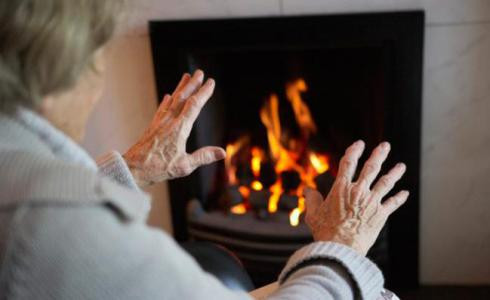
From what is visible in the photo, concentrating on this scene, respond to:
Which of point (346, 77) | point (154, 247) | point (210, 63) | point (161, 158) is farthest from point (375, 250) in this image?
point (154, 247)

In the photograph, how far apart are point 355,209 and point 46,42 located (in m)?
0.52

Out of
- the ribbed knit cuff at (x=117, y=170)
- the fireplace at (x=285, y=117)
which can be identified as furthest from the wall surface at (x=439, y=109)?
the ribbed knit cuff at (x=117, y=170)

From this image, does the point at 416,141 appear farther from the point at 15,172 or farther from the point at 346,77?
the point at 15,172

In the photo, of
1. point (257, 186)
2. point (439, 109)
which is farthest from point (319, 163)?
point (439, 109)

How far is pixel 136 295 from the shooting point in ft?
2.06

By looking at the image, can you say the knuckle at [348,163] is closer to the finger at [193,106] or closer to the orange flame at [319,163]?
the finger at [193,106]

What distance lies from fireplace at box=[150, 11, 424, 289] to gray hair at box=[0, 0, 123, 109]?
3.98 feet

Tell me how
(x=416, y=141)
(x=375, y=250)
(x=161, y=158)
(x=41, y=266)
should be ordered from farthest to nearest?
(x=375, y=250) < (x=416, y=141) < (x=161, y=158) < (x=41, y=266)

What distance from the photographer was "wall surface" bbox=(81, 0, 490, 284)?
1808 millimetres

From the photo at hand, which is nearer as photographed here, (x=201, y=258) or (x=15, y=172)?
(x=15, y=172)

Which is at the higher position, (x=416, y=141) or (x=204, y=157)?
(x=204, y=157)

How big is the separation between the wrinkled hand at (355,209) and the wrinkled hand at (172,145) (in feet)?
0.84

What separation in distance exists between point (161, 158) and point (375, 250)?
111 centimetres

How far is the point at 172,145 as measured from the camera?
1137 millimetres
